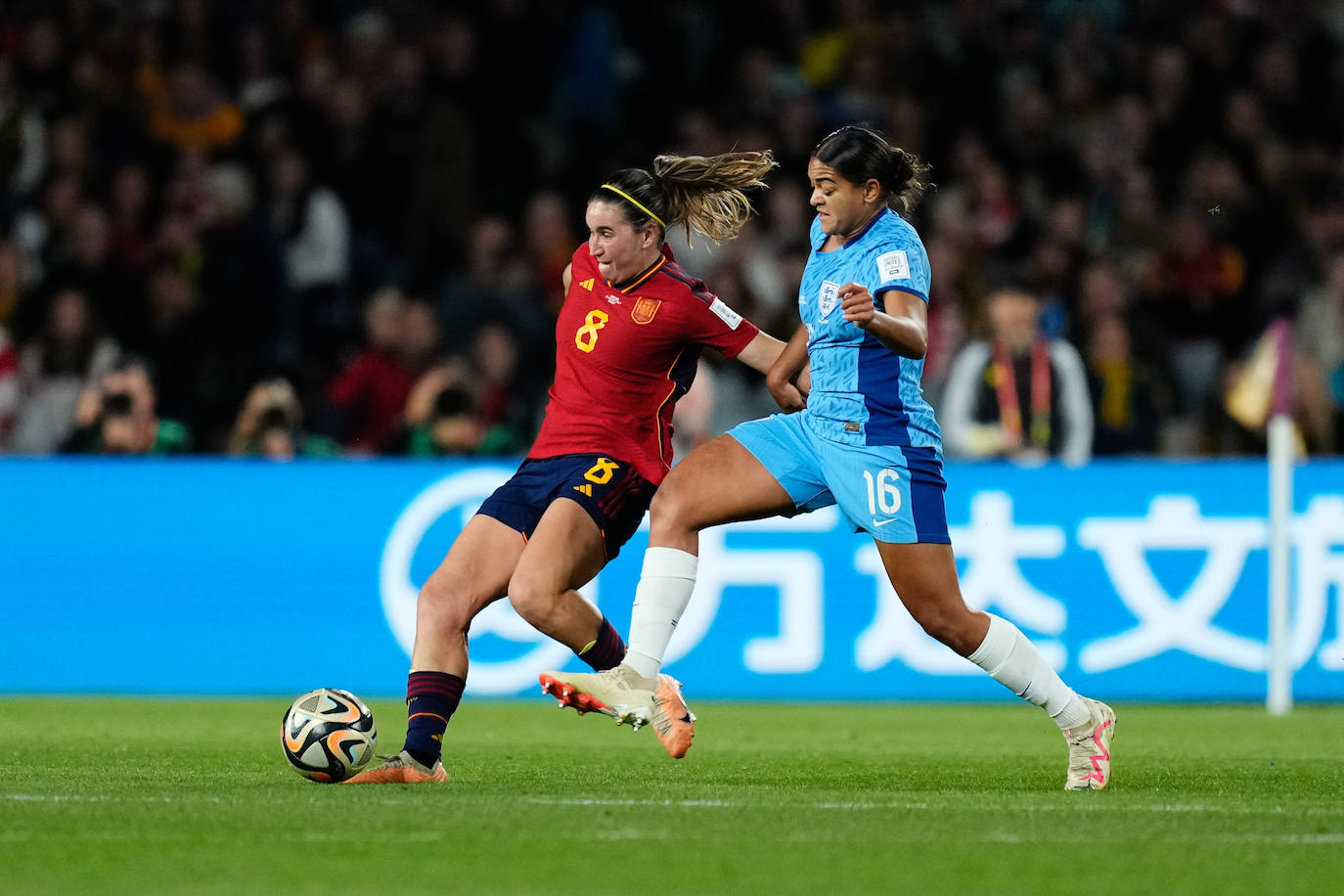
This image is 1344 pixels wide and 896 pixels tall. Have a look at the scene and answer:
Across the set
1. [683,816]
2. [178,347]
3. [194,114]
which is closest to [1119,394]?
[178,347]

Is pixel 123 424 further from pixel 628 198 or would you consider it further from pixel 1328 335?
pixel 1328 335

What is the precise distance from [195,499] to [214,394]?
202cm

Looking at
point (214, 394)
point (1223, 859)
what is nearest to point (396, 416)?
point (214, 394)

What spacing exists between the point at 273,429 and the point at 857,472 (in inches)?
230

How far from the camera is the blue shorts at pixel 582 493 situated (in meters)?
6.53

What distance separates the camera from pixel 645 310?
6.68 m

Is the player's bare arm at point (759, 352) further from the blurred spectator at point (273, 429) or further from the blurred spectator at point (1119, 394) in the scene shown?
the blurred spectator at point (1119, 394)

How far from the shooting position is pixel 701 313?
6707mm

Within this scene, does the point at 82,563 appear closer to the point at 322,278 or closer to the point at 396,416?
the point at 396,416

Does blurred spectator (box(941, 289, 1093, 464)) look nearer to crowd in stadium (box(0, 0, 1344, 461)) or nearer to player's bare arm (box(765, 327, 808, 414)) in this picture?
crowd in stadium (box(0, 0, 1344, 461))

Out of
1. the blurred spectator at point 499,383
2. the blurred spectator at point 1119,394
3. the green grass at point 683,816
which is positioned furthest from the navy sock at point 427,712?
the blurred spectator at point 1119,394

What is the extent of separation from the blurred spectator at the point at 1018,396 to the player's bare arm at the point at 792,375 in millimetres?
4563

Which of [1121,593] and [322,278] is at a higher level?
[322,278]

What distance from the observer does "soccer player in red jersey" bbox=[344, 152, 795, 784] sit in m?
6.43
